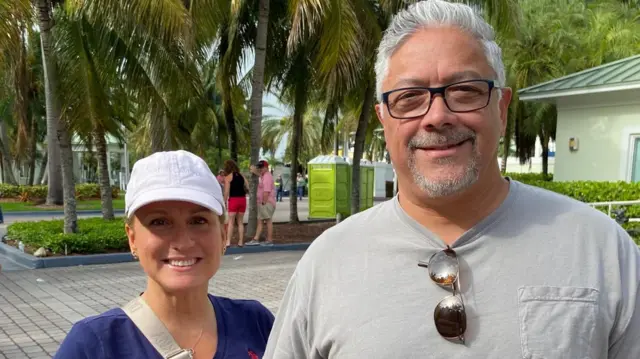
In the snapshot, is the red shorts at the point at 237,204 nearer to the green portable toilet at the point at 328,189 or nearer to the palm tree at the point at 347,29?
the palm tree at the point at 347,29

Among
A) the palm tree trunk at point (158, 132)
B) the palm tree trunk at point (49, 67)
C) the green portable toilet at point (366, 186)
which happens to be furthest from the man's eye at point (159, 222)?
the green portable toilet at point (366, 186)

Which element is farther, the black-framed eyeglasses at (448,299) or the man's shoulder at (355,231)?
the man's shoulder at (355,231)

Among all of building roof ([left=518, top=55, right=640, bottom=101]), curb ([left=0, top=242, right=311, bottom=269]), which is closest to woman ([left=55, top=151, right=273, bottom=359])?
curb ([left=0, top=242, right=311, bottom=269])

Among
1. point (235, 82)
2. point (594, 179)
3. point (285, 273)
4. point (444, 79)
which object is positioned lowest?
point (285, 273)

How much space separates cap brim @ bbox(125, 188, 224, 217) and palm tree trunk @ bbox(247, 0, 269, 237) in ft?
38.6

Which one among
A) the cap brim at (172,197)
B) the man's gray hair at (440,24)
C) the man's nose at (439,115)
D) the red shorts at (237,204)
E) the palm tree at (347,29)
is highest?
the palm tree at (347,29)

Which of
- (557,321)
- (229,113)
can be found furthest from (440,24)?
(229,113)

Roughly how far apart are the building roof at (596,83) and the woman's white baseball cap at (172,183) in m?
12.4

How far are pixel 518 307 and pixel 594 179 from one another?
13.4m

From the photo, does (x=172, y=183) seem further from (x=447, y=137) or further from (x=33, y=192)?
(x=33, y=192)

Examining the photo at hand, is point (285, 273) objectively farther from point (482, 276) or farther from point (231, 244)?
point (482, 276)

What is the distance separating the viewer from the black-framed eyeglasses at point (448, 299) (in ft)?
4.87

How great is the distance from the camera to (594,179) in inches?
536

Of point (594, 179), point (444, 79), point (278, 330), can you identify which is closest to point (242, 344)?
point (278, 330)
